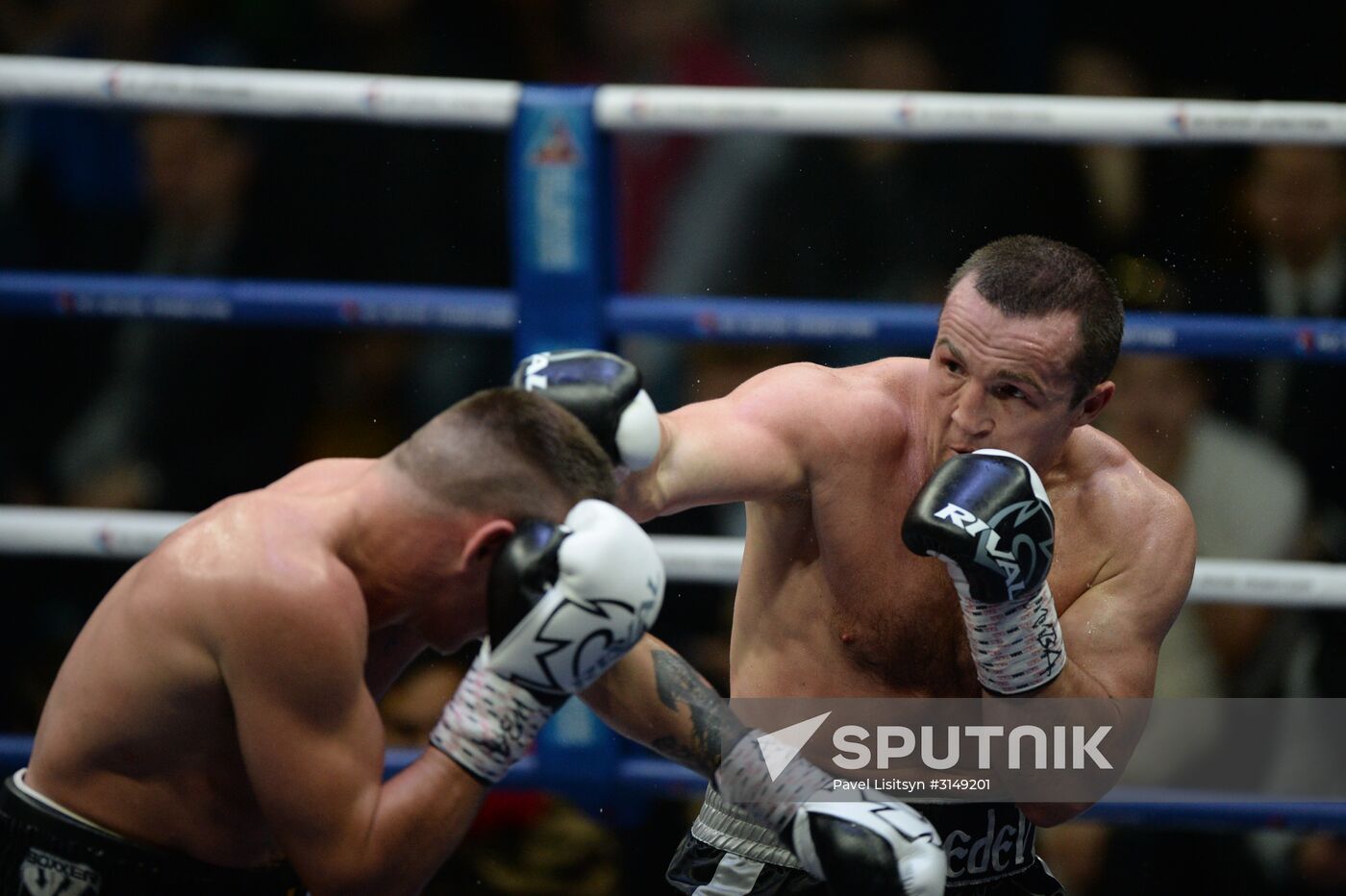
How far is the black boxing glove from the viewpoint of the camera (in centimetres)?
181

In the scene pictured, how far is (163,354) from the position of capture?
3475 millimetres

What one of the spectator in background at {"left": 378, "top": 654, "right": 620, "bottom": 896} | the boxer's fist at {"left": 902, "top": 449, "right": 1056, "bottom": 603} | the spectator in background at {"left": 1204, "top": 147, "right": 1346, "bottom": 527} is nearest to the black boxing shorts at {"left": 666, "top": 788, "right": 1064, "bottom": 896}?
the boxer's fist at {"left": 902, "top": 449, "right": 1056, "bottom": 603}

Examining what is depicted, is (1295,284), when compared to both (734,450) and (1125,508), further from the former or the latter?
(734,450)

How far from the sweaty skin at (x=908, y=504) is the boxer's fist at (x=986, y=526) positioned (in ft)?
0.47

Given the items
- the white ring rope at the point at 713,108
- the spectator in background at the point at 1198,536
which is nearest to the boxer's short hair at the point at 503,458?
the white ring rope at the point at 713,108

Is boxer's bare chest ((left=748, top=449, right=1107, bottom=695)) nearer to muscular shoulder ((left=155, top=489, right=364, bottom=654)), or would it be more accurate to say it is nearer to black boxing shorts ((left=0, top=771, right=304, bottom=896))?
muscular shoulder ((left=155, top=489, right=364, bottom=654))

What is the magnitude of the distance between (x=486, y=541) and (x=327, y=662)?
0.67 ft

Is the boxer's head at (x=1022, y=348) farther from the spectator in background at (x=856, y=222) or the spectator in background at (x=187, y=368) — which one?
the spectator in background at (x=187, y=368)

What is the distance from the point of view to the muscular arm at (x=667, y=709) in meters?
1.91

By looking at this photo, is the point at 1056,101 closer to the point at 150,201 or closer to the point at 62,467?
the point at 150,201

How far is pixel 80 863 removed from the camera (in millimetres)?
1684

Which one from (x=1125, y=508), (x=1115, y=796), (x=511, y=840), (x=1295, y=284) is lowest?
(x=511, y=840)

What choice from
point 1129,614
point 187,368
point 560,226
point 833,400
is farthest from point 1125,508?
point 187,368

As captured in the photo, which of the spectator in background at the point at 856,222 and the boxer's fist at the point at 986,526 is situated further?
the spectator in background at the point at 856,222
